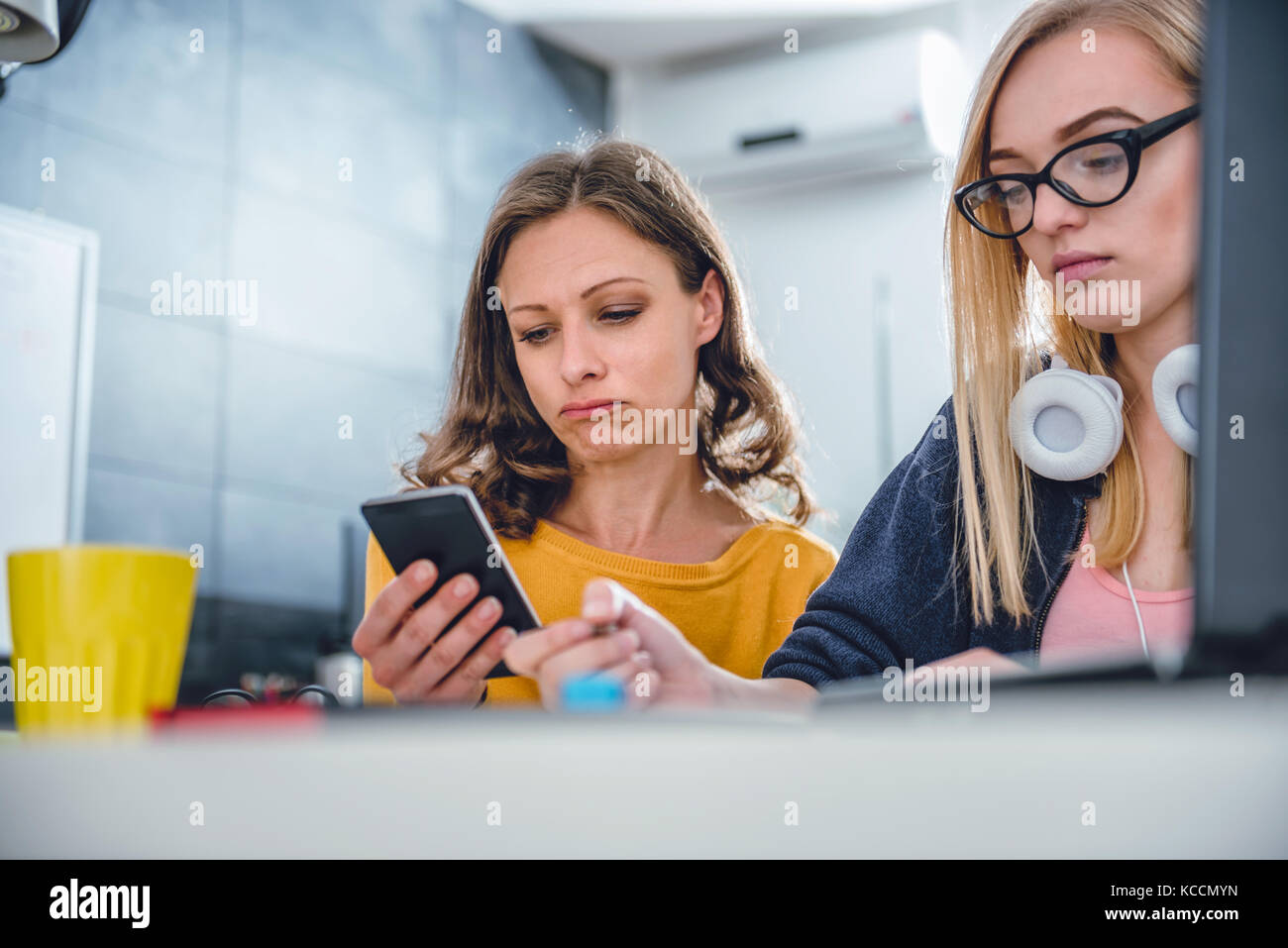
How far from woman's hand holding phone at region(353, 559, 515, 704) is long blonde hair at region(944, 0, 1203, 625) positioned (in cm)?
41

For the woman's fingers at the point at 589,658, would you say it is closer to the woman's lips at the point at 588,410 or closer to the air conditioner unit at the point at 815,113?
the woman's lips at the point at 588,410

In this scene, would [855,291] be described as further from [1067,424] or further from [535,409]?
[1067,424]

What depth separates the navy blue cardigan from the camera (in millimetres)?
1043

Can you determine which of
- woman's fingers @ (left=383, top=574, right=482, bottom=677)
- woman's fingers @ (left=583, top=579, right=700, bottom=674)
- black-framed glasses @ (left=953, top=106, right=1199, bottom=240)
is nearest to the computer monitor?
woman's fingers @ (left=583, top=579, right=700, bottom=674)

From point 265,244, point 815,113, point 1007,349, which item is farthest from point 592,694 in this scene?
point 815,113

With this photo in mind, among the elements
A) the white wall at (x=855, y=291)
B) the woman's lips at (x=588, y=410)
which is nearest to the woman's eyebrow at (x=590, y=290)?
the woman's lips at (x=588, y=410)

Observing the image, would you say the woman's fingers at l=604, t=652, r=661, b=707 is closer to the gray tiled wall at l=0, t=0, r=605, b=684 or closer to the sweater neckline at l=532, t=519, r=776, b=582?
the sweater neckline at l=532, t=519, r=776, b=582

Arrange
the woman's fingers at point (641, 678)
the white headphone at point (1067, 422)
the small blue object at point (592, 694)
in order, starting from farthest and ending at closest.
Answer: the white headphone at point (1067, 422)
the woman's fingers at point (641, 678)
the small blue object at point (592, 694)

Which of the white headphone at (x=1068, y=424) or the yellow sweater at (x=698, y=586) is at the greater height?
the white headphone at (x=1068, y=424)

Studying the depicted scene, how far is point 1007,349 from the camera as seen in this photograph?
116cm

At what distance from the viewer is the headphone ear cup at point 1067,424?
961mm

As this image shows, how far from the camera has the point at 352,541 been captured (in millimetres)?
3369

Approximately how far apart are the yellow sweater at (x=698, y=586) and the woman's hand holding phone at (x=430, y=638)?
0.32 meters

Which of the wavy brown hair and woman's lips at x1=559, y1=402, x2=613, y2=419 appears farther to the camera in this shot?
the wavy brown hair
